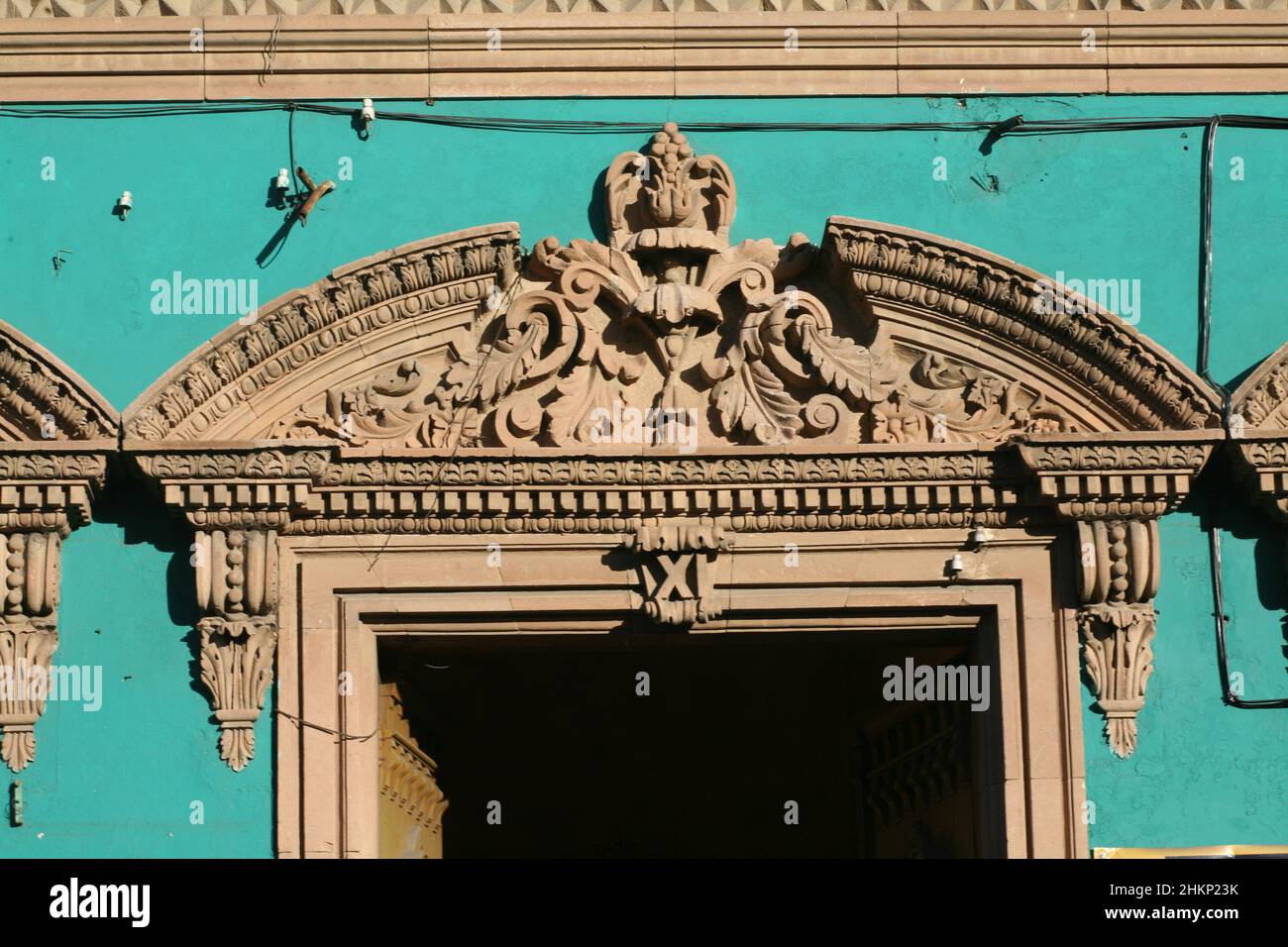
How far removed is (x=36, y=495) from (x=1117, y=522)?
3.89m

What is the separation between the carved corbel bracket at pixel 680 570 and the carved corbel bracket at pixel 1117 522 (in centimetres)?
119

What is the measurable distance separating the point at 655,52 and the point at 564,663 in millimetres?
3765

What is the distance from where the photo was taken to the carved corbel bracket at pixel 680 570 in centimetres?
862

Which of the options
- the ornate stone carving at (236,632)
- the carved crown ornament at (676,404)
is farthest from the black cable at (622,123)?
the ornate stone carving at (236,632)

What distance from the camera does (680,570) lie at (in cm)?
865

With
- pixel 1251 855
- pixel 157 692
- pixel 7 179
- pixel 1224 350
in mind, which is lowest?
pixel 1251 855

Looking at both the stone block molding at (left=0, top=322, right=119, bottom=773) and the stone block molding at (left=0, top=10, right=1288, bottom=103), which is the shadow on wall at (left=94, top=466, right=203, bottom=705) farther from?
the stone block molding at (left=0, top=10, right=1288, bottom=103)

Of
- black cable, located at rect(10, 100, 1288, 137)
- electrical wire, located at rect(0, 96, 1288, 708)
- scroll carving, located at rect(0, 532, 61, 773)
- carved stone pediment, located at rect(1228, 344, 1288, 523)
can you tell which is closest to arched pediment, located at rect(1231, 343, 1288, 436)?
carved stone pediment, located at rect(1228, 344, 1288, 523)

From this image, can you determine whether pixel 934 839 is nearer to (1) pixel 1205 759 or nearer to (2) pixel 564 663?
(1) pixel 1205 759

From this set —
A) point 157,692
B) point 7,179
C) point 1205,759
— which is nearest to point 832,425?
point 1205,759

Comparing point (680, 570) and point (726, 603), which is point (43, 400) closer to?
point (680, 570)

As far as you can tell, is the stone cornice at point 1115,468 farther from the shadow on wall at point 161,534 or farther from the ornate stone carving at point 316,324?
the shadow on wall at point 161,534

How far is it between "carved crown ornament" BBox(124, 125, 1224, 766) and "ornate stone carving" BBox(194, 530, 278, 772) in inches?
0.6

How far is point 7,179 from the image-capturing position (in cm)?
902
